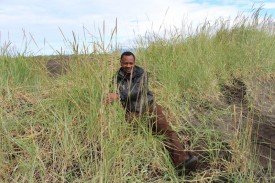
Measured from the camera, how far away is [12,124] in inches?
133

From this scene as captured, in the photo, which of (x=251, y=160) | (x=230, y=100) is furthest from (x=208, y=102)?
(x=251, y=160)

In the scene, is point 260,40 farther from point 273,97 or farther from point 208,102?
point 208,102

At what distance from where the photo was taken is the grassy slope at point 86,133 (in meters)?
2.95

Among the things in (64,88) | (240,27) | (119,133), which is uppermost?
(240,27)

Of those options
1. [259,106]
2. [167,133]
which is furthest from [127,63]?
[259,106]

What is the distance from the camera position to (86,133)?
3.26 meters

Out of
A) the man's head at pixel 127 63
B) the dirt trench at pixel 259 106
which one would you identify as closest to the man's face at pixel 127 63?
the man's head at pixel 127 63

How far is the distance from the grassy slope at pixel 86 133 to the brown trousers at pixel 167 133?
0.08 meters

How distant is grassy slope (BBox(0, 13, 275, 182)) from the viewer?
2.95 metres

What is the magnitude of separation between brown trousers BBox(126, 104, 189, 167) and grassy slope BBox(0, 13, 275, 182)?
75 mm

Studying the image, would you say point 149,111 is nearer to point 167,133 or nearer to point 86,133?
point 167,133

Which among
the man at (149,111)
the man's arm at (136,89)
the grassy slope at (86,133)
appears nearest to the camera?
the grassy slope at (86,133)

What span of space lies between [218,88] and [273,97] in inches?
31.8

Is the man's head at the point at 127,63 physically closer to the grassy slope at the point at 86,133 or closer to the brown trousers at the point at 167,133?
the grassy slope at the point at 86,133
